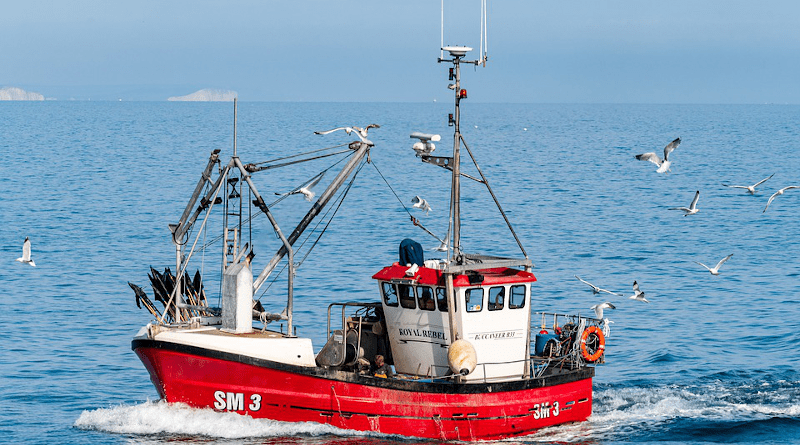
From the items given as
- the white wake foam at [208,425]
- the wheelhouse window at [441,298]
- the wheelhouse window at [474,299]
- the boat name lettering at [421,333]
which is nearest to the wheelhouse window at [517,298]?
the wheelhouse window at [474,299]

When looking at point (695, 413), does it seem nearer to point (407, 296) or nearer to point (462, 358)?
point (462, 358)

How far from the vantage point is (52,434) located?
92.7 ft

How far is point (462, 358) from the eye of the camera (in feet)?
85.3

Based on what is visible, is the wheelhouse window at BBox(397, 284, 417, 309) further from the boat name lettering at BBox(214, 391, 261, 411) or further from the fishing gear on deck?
the fishing gear on deck

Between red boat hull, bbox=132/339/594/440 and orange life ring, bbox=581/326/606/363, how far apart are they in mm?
3007

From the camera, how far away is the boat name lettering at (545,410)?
2766 cm

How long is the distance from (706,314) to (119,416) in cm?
2465

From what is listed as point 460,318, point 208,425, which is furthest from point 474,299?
point 208,425

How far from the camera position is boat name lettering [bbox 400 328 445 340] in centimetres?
2736

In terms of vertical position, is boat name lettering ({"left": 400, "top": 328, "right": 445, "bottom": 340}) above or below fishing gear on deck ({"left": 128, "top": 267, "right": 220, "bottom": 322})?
below

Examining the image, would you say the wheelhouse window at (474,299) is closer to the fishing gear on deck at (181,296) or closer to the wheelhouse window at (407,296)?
the wheelhouse window at (407,296)

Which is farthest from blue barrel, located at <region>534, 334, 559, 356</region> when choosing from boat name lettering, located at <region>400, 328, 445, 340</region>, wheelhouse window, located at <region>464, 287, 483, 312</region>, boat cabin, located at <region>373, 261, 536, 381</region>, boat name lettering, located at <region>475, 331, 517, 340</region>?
boat name lettering, located at <region>400, 328, 445, 340</region>

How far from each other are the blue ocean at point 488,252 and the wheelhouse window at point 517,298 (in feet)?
10.5

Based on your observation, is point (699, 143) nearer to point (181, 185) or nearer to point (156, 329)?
point (181, 185)
